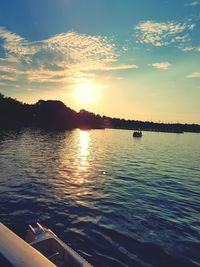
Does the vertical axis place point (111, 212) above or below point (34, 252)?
below

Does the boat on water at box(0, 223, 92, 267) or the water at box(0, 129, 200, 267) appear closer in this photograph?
the boat on water at box(0, 223, 92, 267)

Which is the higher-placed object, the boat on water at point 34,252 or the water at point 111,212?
the boat on water at point 34,252

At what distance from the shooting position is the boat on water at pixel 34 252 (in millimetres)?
4573

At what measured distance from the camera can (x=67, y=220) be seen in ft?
50.4

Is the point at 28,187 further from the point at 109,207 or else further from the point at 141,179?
the point at 141,179

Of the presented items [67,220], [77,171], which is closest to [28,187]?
[67,220]

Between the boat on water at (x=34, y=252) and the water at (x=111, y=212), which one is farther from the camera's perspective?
the water at (x=111, y=212)

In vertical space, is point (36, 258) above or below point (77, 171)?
above

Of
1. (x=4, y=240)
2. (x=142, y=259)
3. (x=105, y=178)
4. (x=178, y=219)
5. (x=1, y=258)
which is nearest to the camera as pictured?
(x=1, y=258)

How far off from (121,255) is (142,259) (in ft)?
3.40

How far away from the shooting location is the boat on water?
180 inches

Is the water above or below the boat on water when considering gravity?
below

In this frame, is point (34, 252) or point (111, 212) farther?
point (111, 212)

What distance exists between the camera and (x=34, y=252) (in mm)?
5012
